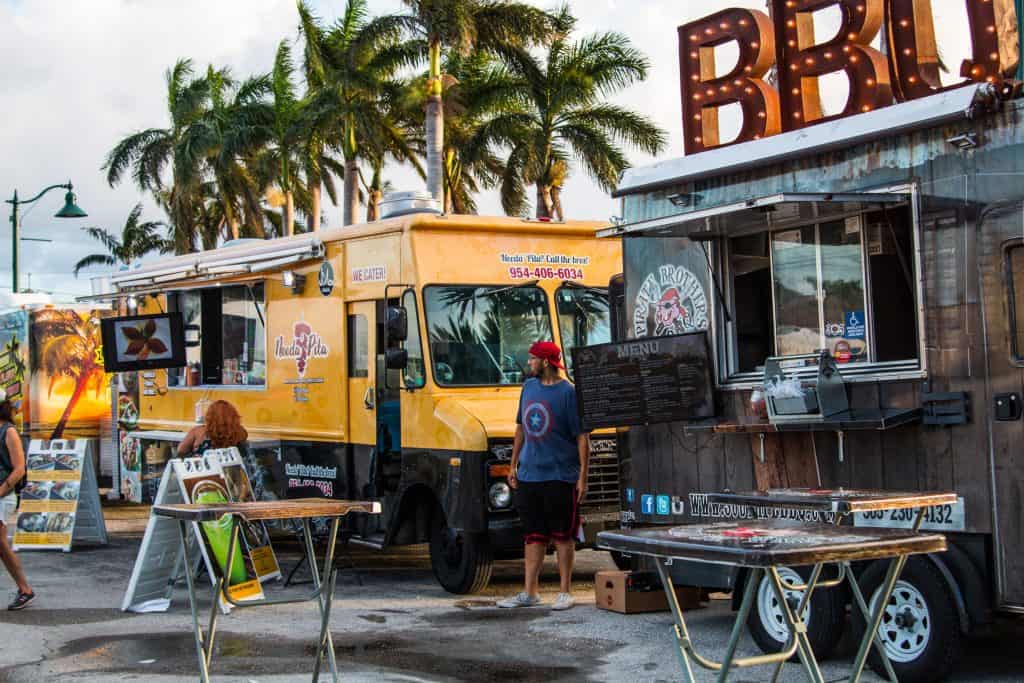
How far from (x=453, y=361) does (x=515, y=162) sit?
1852cm

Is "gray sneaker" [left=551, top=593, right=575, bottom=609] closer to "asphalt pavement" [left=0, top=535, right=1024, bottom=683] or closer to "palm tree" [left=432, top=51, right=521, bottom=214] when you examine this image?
→ "asphalt pavement" [left=0, top=535, right=1024, bottom=683]

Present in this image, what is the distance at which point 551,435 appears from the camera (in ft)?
31.5

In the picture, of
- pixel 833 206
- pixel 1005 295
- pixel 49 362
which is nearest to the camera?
pixel 1005 295

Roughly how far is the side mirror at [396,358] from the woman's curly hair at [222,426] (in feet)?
5.12

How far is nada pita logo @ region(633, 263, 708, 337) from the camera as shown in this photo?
8742 mm

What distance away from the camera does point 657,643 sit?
27.4 feet

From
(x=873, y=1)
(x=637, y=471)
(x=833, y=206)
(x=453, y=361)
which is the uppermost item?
(x=873, y=1)

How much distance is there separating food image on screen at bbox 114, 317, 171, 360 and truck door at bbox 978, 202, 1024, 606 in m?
9.79

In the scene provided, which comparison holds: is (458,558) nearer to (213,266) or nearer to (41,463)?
(213,266)

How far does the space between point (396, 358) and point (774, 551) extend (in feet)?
21.8

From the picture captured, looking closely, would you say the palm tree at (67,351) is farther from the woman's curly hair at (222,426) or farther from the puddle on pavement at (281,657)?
the puddle on pavement at (281,657)

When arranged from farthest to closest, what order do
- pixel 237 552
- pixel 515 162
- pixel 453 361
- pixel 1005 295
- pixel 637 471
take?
pixel 515 162, pixel 453 361, pixel 237 552, pixel 637 471, pixel 1005 295

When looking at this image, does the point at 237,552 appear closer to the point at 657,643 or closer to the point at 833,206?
the point at 657,643

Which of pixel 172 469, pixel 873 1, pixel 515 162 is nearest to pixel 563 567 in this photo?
pixel 172 469
